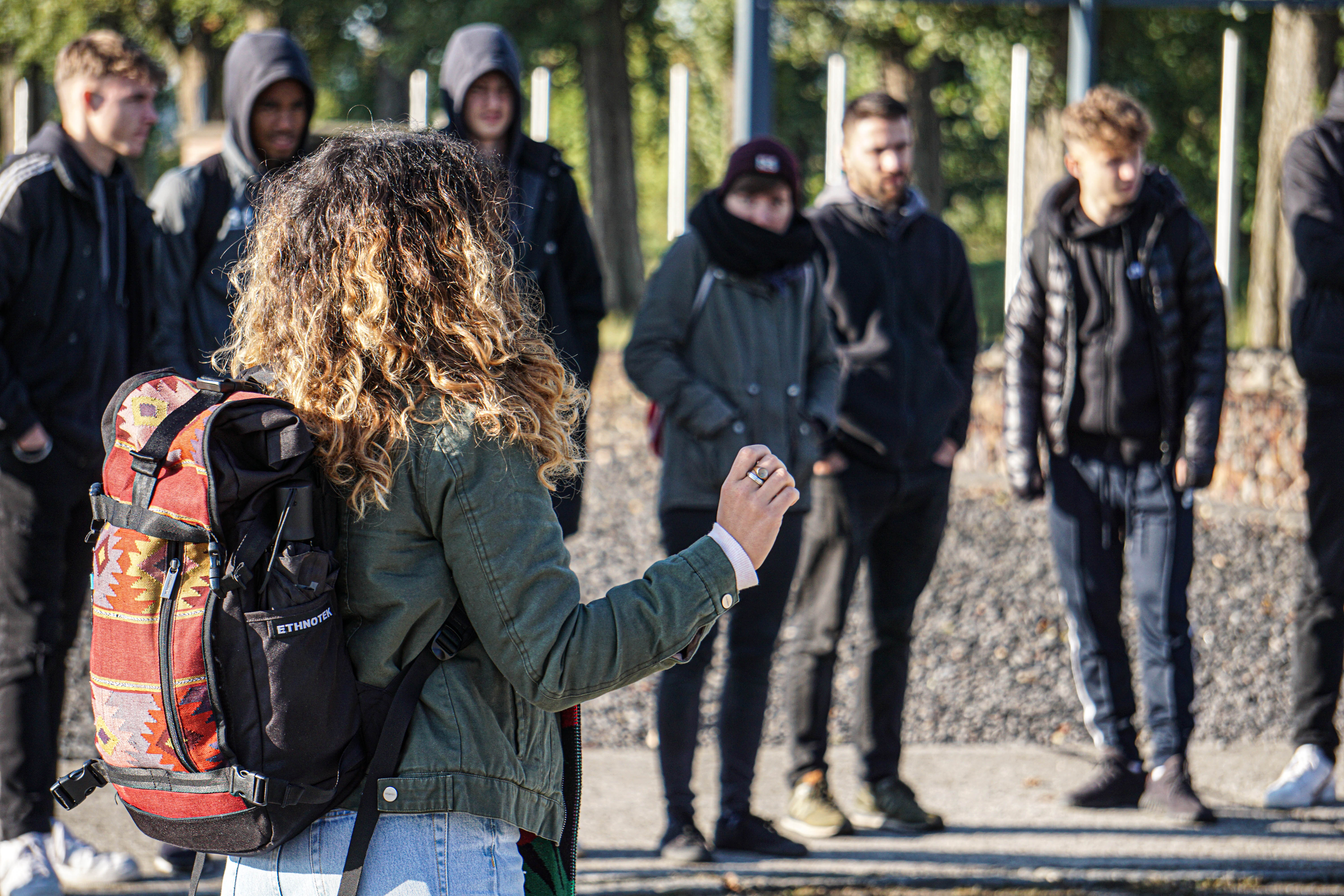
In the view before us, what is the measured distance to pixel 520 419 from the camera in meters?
2.04

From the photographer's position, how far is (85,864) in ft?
12.9

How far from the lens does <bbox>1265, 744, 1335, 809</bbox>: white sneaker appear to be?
483 cm

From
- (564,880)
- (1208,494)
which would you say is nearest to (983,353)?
(1208,494)

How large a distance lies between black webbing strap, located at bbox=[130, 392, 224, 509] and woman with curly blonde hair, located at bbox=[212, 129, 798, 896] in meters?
0.18

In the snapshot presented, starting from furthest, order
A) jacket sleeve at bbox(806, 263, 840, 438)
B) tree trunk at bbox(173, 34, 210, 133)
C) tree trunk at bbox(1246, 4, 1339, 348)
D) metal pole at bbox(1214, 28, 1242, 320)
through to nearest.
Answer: tree trunk at bbox(173, 34, 210, 133)
tree trunk at bbox(1246, 4, 1339, 348)
metal pole at bbox(1214, 28, 1242, 320)
jacket sleeve at bbox(806, 263, 840, 438)

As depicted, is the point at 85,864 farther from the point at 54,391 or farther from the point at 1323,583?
the point at 1323,583

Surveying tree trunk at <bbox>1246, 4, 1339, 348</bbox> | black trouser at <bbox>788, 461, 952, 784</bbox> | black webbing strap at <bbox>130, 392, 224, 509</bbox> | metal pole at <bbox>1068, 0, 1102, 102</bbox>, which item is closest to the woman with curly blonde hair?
black webbing strap at <bbox>130, 392, 224, 509</bbox>

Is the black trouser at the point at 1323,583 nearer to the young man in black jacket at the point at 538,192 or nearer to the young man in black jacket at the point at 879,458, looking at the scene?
the young man in black jacket at the point at 879,458

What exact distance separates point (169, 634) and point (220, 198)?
8.79 ft

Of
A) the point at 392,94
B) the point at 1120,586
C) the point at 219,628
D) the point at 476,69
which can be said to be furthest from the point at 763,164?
the point at 392,94

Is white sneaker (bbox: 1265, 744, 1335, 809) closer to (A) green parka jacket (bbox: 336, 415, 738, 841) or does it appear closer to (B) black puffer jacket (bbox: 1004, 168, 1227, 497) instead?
(B) black puffer jacket (bbox: 1004, 168, 1227, 497)

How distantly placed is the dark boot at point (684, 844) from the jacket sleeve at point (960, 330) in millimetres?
1567

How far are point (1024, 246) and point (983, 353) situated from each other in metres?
6.54

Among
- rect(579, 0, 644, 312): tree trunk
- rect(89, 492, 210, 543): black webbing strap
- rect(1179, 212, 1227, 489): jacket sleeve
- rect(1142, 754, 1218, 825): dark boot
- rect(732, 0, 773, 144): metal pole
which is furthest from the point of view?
rect(579, 0, 644, 312): tree trunk
